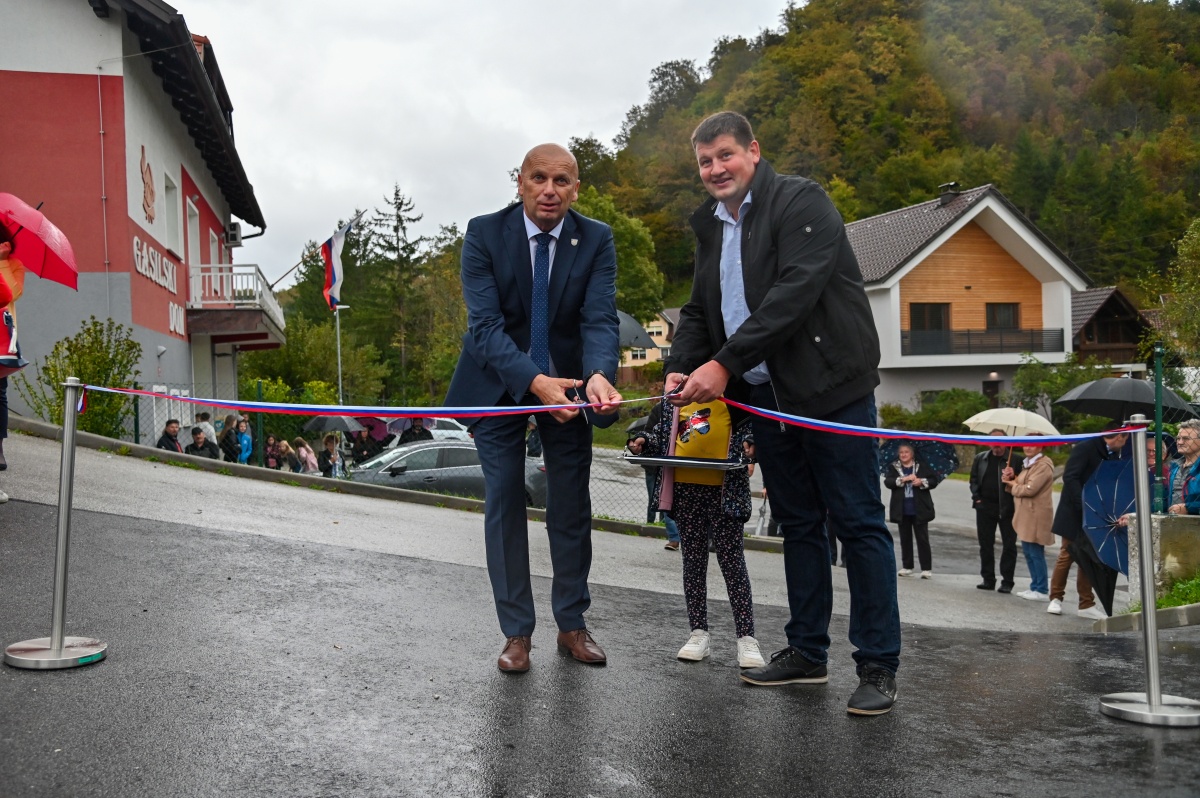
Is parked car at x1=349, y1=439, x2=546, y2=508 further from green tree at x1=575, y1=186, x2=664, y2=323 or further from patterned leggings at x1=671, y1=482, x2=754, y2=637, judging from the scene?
green tree at x1=575, y1=186, x2=664, y2=323

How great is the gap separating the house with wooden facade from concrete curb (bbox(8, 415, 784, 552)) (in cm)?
3513

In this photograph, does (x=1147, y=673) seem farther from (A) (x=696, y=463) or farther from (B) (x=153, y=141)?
Answer: (B) (x=153, y=141)

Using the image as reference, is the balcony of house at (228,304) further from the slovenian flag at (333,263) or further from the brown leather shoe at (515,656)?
the brown leather shoe at (515,656)

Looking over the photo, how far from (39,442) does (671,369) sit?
10869 mm

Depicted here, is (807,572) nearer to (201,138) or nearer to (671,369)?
(671,369)

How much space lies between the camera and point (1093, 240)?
78.8 meters

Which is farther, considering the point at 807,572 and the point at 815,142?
the point at 815,142

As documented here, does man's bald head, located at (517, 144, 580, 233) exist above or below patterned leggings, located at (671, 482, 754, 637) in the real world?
above

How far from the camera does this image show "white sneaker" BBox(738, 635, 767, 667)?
461 centimetres

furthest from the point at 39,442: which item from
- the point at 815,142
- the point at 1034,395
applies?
the point at 815,142

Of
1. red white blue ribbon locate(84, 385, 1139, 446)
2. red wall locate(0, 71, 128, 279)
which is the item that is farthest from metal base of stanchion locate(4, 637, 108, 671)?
red wall locate(0, 71, 128, 279)

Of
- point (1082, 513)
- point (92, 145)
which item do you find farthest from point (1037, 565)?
point (92, 145)

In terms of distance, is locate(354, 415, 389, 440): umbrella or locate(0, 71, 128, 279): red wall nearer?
locate(0, 71, 128, 279): red wall

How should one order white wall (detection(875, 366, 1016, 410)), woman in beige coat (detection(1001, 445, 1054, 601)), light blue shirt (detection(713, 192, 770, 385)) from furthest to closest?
white wall (detection(875, 366, 1016, 410)) → woman in beige coat (detection(1001, 445, 1054, 601)) → light blue shirt (detection(713, 192, 770, 385))
